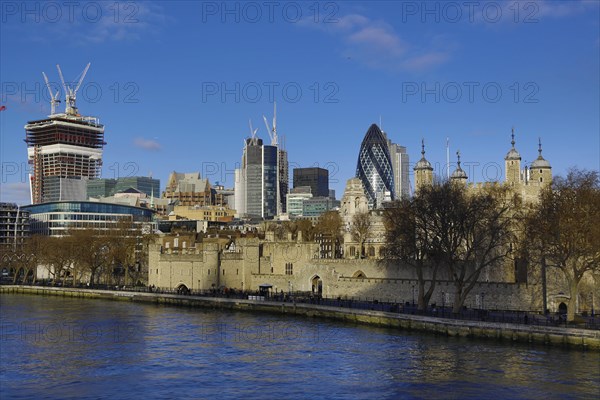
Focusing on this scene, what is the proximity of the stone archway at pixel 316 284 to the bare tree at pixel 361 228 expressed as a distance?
38.3 metres

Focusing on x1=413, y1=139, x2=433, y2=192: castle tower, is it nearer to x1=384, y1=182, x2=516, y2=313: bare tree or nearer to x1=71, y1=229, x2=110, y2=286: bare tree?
x1=384, y1=182, x2=516, y2=313: bare tree

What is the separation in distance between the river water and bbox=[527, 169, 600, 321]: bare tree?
27.1 feet

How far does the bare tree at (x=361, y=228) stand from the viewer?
423ft

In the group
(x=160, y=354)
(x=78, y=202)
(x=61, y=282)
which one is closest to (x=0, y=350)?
(x=160, y=354)

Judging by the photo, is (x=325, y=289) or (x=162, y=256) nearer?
(x=325, y=289)

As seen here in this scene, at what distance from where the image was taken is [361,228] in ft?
424

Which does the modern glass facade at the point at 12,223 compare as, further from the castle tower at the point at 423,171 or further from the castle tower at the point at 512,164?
the castle tower at the point at 512,164

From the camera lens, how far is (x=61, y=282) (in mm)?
124562

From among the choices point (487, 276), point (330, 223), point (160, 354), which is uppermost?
point (330, 223)

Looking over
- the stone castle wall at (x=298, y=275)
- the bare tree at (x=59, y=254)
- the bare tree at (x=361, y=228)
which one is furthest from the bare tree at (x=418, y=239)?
the bare tree at (x=59, y=254)

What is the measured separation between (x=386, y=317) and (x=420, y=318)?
13.2 feet

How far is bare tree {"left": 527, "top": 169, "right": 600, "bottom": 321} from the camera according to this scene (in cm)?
5350

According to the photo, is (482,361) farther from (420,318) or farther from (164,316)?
(164,316)

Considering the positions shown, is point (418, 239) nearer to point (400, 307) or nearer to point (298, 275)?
point (400, 307)
